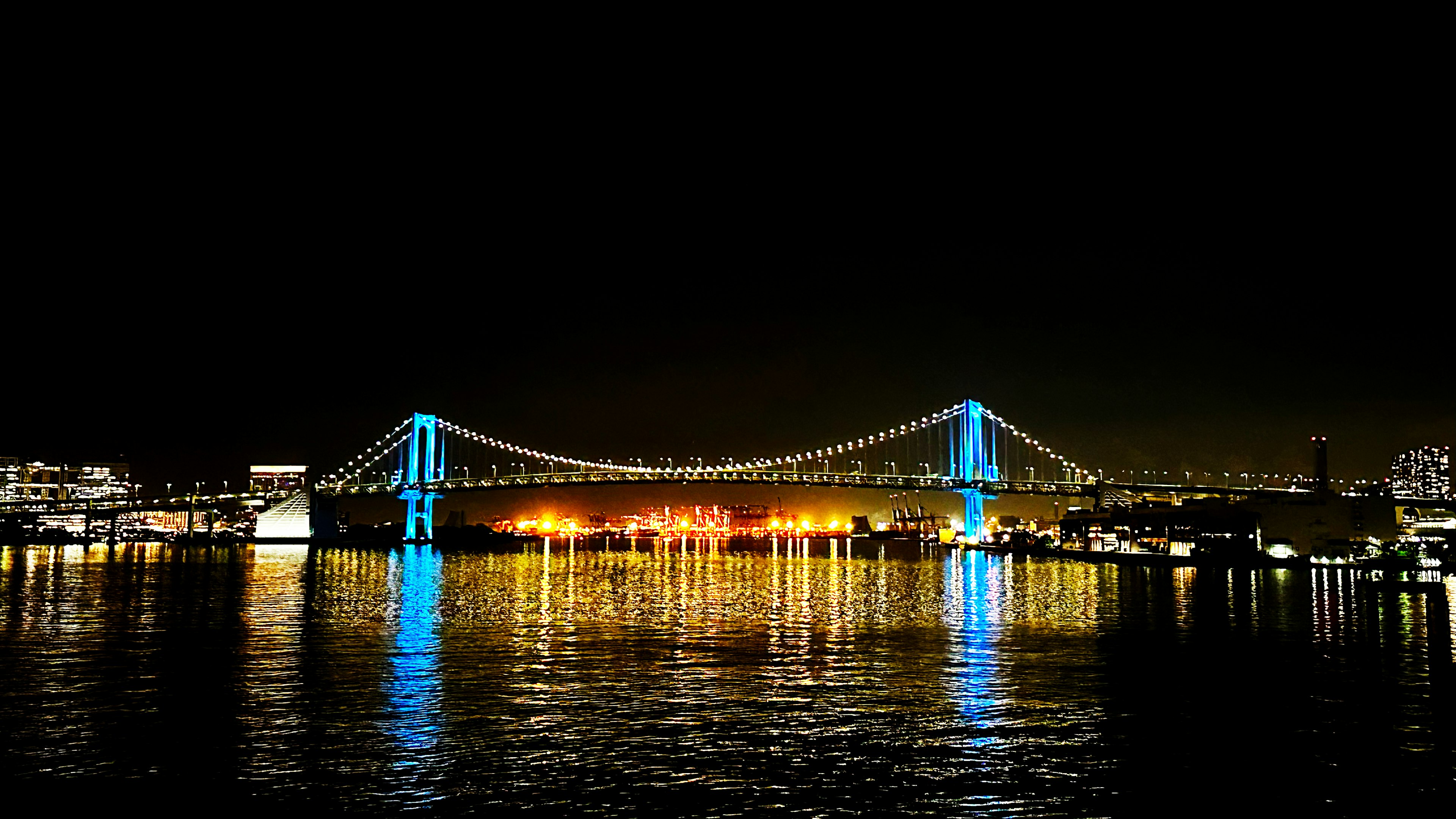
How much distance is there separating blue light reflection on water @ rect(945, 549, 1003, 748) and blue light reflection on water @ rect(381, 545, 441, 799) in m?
5.01

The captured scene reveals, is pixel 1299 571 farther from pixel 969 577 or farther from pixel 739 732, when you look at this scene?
pixel 739 732

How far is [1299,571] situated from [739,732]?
48573 mm

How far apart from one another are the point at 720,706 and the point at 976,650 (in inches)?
262

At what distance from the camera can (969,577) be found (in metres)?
44.3

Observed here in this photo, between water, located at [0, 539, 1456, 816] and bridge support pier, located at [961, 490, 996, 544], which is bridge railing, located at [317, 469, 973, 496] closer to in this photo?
bridge support pier, located at [961, 490, 996, 544]

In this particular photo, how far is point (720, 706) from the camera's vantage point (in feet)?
42.9

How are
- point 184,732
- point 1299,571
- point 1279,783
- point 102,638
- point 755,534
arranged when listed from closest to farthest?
point 1279,783 → point 184,732 → point 102,638 → point 1299,571 → point 755,534

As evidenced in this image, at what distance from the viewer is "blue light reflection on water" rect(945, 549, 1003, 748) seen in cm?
1243

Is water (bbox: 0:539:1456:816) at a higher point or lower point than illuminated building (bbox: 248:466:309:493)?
lower

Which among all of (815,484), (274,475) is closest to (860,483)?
(815,484)

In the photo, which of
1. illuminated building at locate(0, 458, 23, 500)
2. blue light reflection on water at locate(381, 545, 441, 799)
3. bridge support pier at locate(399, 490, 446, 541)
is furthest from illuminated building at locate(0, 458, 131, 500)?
blue light reflection on water at locate(381, 545, 441, 799)

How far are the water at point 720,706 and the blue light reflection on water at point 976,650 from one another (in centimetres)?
9

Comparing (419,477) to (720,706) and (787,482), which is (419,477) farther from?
(720,706)

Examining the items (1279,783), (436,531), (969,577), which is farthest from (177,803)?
(436,531)
